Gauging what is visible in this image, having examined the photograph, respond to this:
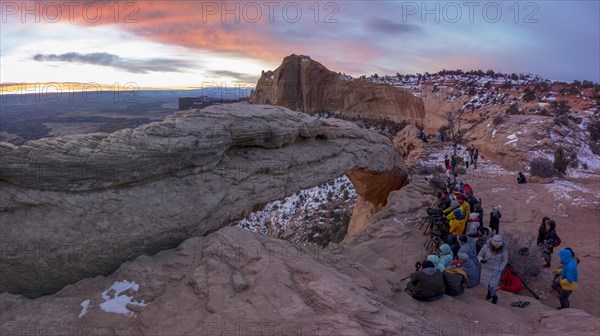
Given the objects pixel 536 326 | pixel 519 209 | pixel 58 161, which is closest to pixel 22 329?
pixel 58 161

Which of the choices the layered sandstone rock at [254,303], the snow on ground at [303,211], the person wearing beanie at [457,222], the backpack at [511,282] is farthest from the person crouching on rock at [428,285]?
the snow on ground at [303,211]

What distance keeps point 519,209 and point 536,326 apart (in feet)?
25.6

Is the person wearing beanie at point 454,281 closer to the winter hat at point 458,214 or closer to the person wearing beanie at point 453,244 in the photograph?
the person wearing beanie at point 453,244

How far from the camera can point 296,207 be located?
20.8m

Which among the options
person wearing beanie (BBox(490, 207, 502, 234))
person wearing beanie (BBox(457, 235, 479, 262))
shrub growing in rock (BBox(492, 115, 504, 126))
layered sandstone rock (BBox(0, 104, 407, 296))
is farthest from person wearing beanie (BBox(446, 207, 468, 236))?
shrub growing in rock (BBox(492, 115, 504, 126))

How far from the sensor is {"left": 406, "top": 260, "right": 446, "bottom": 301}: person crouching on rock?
6.71 meters

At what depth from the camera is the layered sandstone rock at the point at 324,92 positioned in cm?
4178

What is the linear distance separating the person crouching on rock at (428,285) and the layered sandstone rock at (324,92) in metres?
35.7

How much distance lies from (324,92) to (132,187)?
38.9m

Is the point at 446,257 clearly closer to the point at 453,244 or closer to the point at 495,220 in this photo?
the point at 453,244

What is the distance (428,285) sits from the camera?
22.0 feet

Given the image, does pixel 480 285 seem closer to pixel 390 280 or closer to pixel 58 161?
pixel 390 280

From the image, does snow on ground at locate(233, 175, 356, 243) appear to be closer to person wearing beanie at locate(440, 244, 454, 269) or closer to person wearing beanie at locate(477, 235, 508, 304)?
person wearing beanie at locate(440, 244, 454, 269)

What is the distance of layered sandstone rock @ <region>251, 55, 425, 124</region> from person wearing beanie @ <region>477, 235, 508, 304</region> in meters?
34.9
